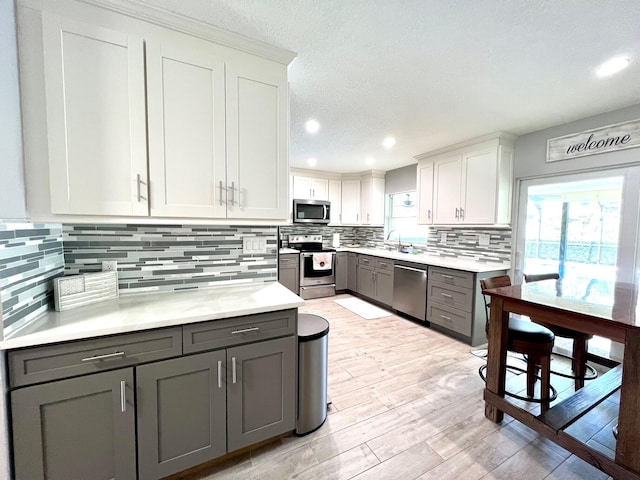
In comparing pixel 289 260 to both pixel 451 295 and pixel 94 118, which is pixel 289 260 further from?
pixel 94 118

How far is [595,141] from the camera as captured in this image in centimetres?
260

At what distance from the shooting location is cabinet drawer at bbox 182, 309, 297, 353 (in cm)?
135

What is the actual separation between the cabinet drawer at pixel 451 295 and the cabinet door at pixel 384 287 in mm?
756

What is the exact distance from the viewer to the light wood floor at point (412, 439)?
149cm

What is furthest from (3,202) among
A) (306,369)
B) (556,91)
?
(556,91)

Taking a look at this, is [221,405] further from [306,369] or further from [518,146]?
[518,146]

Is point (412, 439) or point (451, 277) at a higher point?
point (451, 277)

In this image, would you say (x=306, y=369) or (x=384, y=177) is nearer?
(x=306, y=369)

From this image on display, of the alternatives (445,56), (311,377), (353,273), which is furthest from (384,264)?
(445,56)

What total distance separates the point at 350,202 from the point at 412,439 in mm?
4347

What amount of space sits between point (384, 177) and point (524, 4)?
4.04 m

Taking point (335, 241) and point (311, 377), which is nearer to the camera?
point (311, 377)

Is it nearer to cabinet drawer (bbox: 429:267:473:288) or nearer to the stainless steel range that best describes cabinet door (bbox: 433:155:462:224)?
cabinet drawer (bbox: 429:267:473:288)

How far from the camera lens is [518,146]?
127 inches
